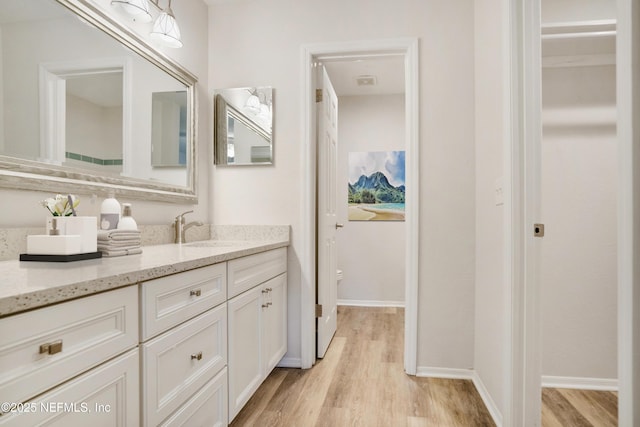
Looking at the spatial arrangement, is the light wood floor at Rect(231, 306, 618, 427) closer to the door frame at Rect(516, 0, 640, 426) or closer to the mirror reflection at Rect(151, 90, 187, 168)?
the door frame at Rect(516, 0, 640, 426)

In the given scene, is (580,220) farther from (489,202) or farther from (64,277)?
(64,277)

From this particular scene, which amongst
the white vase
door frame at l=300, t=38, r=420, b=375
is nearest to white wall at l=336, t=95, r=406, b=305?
door frame at l=300, t=38, r=420, b=375

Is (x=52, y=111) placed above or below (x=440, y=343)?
above

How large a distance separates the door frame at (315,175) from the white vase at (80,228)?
54.2 inches

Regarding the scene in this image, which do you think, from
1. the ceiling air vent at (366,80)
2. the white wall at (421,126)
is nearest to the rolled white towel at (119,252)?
the white wall at (421,126)

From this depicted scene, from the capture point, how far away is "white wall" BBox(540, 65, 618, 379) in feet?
6.88

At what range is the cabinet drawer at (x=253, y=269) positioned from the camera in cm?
163

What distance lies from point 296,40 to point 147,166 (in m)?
1.29

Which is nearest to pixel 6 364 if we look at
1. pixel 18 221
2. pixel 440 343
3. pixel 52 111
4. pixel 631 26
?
pixel 18 221

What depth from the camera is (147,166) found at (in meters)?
1.97

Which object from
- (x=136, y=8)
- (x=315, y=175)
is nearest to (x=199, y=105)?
(x=136, y=8)

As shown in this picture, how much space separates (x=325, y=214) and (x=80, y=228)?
66.3 inches

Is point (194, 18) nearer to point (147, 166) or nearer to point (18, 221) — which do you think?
point (147, 166)

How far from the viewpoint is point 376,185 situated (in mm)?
4309
